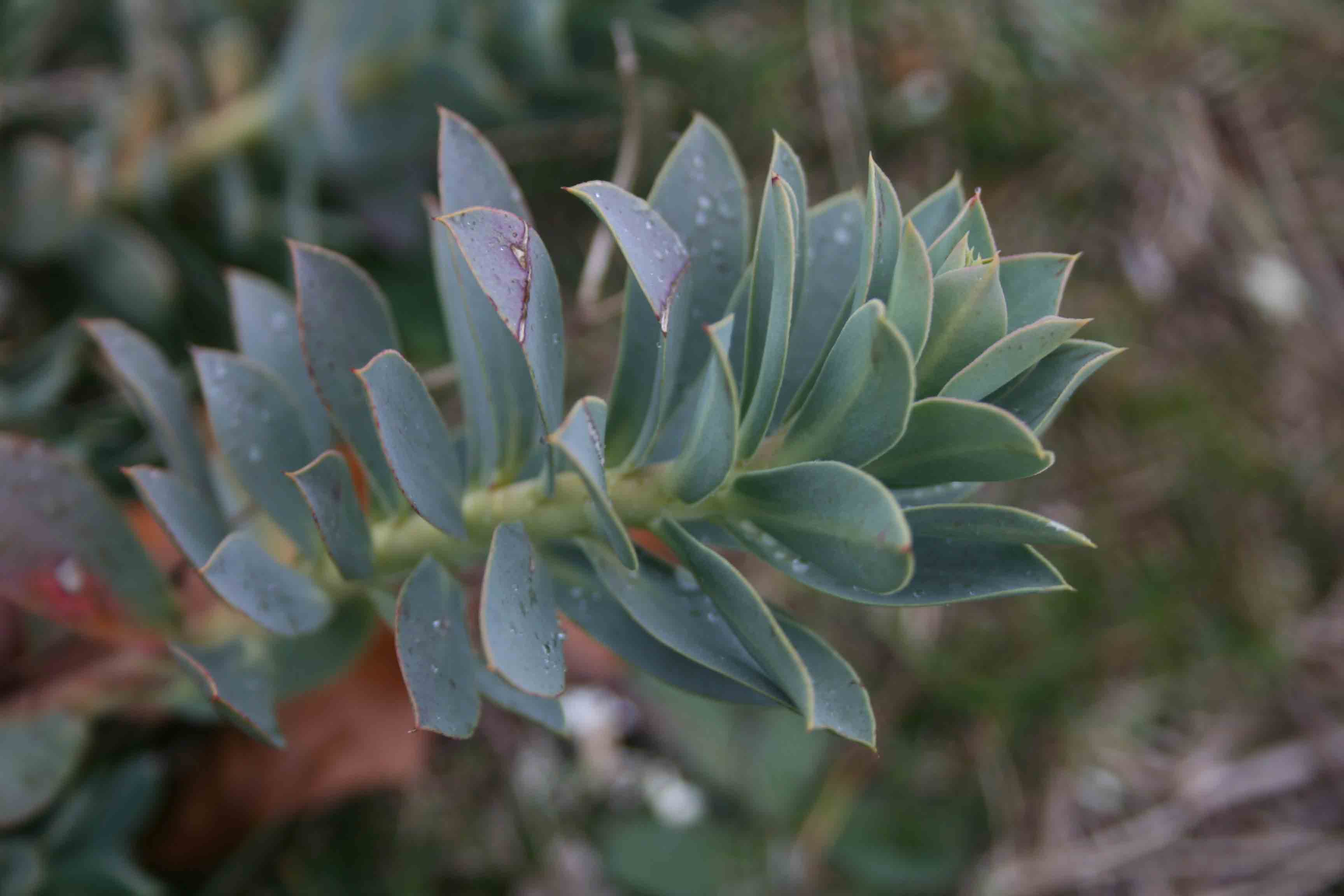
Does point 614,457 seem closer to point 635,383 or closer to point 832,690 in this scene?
point 635,383

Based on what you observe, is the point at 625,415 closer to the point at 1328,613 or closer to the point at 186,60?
the point at 186,60

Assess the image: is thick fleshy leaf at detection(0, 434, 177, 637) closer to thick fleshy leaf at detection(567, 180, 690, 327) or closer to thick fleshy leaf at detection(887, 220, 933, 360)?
thick fleshy leaf at detection(567, 180, 690, 327)

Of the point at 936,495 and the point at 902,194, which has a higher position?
the point at 936,495

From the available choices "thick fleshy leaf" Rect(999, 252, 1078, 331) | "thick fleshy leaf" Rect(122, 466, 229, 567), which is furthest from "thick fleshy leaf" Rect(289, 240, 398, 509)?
"thick fleshy leaf" Rect(999, 252, 1078, 331)

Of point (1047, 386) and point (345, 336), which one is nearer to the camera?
point (1047, 386)

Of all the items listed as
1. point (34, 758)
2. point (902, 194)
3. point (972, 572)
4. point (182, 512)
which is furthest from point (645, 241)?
point (902, 194)

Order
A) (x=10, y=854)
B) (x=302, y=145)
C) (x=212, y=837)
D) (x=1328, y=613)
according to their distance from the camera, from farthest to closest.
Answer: (x=1328, y=613)
(x=302, y=145)
(x=212, y=837)
(x=10, y=854)

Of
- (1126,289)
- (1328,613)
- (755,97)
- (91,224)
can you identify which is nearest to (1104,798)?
(1328,613)
